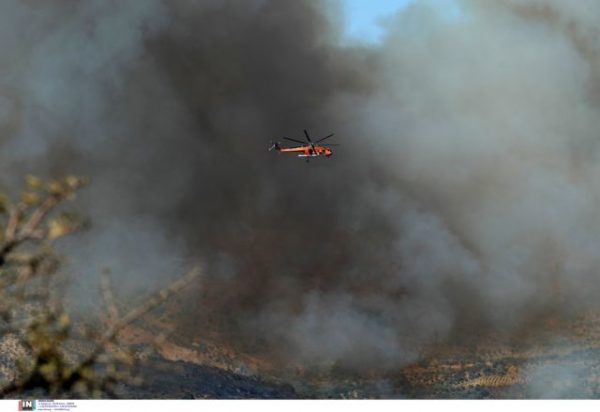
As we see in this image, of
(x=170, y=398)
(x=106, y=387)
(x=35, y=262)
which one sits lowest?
(x=106, y=387)

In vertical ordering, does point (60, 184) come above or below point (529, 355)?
below

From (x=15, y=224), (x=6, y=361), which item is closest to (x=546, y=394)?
(x=6, y=361)

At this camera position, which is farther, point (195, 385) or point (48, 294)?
point (195, 385)

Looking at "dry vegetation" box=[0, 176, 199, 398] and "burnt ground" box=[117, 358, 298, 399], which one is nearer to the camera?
"dry vegetation" box=[0, 176, 199, 398]

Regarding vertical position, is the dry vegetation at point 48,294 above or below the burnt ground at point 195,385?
below

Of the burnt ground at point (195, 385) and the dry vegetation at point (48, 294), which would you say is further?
the burnt ground at point (195, 385)

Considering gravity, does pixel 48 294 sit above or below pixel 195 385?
below

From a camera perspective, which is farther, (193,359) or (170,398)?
(193,359)

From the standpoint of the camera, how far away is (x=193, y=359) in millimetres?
38062

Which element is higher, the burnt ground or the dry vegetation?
the burnt ground

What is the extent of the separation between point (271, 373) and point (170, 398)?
949 cm
